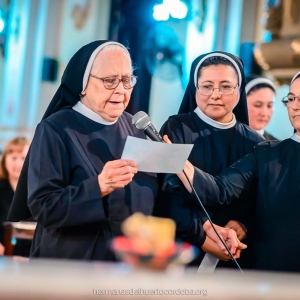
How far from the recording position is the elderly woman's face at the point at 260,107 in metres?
2.78

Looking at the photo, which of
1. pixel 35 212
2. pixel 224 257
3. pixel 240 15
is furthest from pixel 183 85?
pixel 35 212

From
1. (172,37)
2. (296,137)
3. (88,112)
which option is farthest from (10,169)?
(296,137)

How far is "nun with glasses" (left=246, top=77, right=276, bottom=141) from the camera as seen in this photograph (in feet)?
9.13

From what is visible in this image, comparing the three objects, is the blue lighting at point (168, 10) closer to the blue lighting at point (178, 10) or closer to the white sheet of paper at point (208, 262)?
the blue lighting at point (178, 10)

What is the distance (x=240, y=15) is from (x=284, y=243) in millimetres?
1550

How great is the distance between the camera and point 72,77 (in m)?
2.03

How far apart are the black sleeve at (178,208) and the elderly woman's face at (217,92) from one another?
0.17 m

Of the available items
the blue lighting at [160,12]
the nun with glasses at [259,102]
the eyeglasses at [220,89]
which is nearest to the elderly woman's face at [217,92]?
the eyeglasses at [220,89]

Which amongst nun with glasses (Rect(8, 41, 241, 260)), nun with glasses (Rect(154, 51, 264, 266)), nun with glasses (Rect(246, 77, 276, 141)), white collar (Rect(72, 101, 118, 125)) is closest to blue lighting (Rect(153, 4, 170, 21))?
nun with glasses (Rect(246, 77, 276, 141))

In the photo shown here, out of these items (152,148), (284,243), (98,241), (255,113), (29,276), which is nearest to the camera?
(29,276)

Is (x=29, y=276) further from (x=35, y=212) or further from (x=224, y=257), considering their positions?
(x=224, y=257)

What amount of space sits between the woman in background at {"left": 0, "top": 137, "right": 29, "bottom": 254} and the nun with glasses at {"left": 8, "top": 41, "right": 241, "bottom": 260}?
132 cm

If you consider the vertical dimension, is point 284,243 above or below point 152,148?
below

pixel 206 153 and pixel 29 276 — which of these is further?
pixel 206 153
